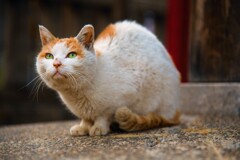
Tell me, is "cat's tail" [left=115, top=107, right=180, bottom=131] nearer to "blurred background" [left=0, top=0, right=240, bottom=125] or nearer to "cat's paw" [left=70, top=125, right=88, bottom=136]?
"cat's paw" [left=70, top=125, right=88, bottom=136]

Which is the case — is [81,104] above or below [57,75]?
below

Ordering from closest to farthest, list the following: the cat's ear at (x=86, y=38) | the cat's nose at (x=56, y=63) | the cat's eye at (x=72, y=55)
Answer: the cat's nose at (x=56, y=63) → the cat's eye at (x=72, y=55) → the cat's ear at (x=86, y=38)

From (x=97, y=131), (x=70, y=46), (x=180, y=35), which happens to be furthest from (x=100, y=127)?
(x=180, y=35)

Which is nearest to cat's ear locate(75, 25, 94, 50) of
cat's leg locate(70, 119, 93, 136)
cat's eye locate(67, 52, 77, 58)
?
cat's eye locate(67, 52, 77, 58)

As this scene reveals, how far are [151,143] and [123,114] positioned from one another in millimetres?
456

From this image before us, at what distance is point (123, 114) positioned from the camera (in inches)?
116

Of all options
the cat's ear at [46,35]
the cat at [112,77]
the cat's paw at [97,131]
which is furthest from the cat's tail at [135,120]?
the cat's ear at [46,35]

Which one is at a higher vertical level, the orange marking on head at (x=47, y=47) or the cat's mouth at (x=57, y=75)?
the orange marking on head at (x=47, y=47)

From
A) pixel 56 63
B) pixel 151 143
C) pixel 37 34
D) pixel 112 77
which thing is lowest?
pixel 151 143

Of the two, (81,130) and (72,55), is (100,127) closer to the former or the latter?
(81,130)

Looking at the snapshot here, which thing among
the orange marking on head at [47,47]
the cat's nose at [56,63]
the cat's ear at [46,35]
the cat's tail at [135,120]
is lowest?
the cat's tail at [135,120]

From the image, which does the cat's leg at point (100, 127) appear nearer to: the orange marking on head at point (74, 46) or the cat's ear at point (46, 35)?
the orange marking on head at point (74, 46)

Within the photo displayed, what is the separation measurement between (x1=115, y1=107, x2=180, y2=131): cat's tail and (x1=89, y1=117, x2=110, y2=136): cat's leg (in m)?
0.10

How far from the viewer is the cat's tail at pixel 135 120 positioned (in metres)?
2.97
